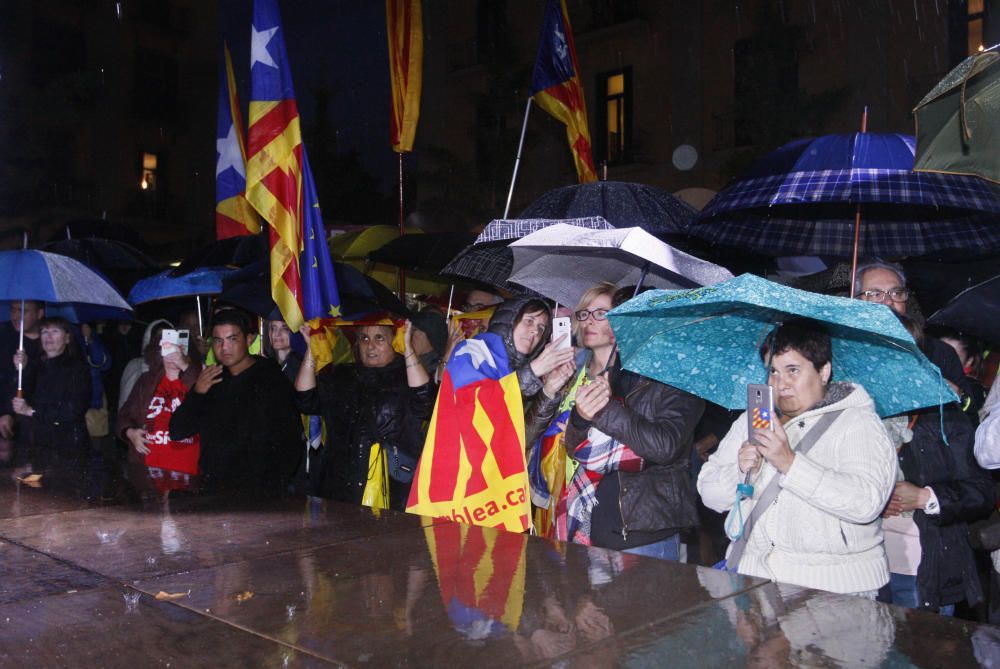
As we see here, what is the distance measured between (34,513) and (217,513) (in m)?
0.83

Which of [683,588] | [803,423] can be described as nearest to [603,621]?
[683,588]

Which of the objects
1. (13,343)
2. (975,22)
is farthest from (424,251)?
(975,22)

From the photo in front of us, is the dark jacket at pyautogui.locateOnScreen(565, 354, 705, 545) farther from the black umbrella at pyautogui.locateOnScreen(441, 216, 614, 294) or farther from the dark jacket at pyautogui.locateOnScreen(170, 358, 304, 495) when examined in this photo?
the dark jacket at pyautogui.locateOnScreen(170, 358, 304, 495)

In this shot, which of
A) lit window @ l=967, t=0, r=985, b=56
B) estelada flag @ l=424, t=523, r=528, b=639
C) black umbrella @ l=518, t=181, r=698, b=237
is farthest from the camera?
lit window @ l=967, t=0, r=985, b=56

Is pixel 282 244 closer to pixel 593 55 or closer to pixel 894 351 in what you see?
pixel 894 351

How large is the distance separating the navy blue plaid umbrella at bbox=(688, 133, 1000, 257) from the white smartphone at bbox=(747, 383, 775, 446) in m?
1.47

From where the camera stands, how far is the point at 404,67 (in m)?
8.85

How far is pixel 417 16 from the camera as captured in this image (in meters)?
8.92

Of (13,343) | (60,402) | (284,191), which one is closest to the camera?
(284,191)

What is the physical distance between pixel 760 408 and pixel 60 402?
6.49 meters

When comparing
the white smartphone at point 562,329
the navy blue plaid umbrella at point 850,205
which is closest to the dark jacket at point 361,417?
the white smartphone at point 562,329

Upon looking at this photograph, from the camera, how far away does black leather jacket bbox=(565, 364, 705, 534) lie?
4344 millimetres

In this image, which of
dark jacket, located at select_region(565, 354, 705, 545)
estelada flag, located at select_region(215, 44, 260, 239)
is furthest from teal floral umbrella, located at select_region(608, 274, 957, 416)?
estelada flag, located at select_region(215, 44, 260, 239)

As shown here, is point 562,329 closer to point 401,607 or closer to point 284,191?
point 401,607
